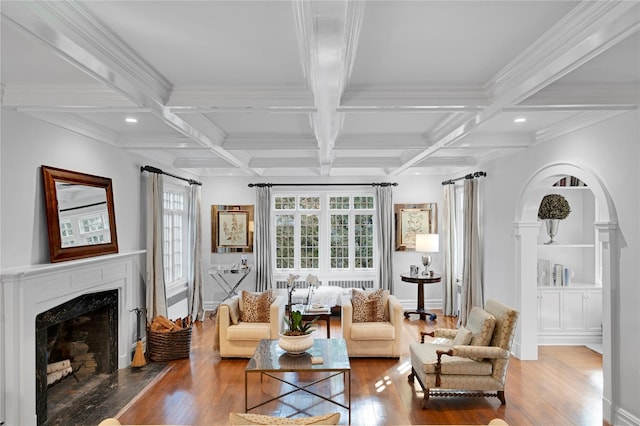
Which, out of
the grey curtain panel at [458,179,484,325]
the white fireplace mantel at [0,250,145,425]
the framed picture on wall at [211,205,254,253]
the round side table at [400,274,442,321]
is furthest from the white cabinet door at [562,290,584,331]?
the white fireplace mantel at [0,250,145,425]

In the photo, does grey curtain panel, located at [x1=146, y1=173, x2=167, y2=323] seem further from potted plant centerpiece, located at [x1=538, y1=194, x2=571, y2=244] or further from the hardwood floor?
potted plant centerpiece, located at [x1=538, y1=194, x2=571, y2=244]

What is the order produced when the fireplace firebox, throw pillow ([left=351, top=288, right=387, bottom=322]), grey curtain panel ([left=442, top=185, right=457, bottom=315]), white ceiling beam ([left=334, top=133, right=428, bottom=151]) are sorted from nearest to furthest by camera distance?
the fireplace firebox
white ceiling beam ([left=334, top=133, right=428, bottom=151])
throw pillow ([left=351, top=288, right=387, bottom=322])
grey curtain panel ([left=442, top=185, right=457, bottom=315])

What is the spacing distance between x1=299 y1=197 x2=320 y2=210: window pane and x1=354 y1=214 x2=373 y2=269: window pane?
0.84 metres

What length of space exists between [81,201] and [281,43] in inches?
116

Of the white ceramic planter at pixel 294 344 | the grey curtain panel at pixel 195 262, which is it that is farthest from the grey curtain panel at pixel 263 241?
the white ceramic planter at pixel 294 344

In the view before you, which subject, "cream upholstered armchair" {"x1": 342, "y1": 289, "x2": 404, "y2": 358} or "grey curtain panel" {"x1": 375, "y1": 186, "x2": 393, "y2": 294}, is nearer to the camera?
"cream upholstered armchair" {"x1": 342, "y1": 289, "x2": 404, "y2": 358}

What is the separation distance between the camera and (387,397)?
13.0 ft

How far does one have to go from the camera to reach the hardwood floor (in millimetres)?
3553

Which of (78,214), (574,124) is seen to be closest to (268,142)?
(78,214)

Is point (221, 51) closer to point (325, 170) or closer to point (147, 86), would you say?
point (147, 86)

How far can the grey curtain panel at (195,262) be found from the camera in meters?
7.20

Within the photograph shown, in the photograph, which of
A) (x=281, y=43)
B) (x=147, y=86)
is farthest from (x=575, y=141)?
(x=147, y=86)

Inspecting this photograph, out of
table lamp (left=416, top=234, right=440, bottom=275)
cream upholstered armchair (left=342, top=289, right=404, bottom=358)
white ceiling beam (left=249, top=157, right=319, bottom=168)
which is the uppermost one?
white ceiling beam (left=249, top=157, right=319, bottom=168)

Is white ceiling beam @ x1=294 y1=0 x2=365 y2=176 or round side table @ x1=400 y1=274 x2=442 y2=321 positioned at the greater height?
white ceiling beam @ x1=294 y1=0 x2=365 y2=176
